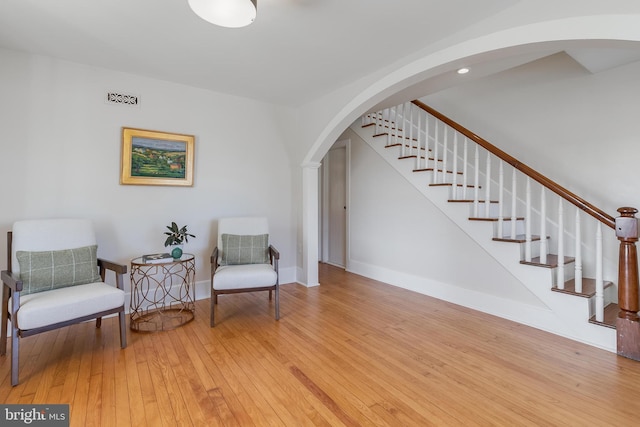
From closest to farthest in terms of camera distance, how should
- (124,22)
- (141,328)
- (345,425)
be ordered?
1. (345,425)
2. (124,22)
3. (141,328)

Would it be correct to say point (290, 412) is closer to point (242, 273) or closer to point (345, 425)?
point (345, 425)

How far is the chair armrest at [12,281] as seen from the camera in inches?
75.1

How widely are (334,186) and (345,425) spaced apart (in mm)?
4078

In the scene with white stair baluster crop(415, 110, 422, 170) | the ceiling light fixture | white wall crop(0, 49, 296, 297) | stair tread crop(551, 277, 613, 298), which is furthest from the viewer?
white stair baluster crop(415, 110, 422, 170)

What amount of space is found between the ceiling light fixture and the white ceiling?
1.00 feet

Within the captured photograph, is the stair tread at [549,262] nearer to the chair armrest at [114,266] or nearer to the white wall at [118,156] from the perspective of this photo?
the white wall at [118,156]

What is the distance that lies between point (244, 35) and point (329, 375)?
2529 millimetres

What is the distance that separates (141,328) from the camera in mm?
2652

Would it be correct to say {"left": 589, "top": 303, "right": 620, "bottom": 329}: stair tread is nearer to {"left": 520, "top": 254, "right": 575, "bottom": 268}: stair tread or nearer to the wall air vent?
{"left": 520, "top": 254, "right": 575, "bottom": 268}: stair tread

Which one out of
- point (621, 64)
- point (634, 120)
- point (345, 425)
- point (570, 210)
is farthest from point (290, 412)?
point (621, 64)

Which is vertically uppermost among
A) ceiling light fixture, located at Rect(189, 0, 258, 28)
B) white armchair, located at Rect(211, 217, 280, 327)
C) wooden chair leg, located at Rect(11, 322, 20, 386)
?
ceiling light fixture, located at Rect(189, 0, 258, 28)

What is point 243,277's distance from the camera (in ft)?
9.02

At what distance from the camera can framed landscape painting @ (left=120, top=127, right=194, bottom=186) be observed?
9.89 feet

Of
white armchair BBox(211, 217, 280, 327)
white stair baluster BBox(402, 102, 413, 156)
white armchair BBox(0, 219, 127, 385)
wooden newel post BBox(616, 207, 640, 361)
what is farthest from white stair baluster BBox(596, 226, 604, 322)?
white armchair BBox(0, 219, 127, 385)
